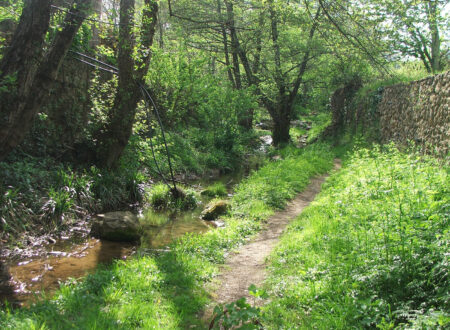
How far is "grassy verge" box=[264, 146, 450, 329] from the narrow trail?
0.28 meters

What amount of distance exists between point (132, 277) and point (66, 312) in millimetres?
907

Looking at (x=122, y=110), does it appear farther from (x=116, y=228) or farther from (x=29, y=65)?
(x=116, y=228)

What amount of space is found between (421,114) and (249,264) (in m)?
7.32

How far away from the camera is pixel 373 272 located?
323 centimetres

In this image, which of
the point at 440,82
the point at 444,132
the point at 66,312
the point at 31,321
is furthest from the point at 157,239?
the point at 440,82

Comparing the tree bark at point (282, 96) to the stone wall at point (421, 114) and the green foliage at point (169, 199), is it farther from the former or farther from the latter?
the green foliage at point (169, 199)

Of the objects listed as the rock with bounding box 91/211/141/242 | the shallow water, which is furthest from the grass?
the rock with bounding box 91/211/141/242

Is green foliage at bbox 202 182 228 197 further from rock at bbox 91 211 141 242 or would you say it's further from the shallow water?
rock at bbox 91 211 141 242

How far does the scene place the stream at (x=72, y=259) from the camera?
430 cm

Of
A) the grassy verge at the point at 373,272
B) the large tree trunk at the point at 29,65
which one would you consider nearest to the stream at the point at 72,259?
the large tree trunk at the point at 29,65

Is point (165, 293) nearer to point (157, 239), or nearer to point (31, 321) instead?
point (31, 321)

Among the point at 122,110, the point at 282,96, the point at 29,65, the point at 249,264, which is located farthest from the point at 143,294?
the point at 282,96

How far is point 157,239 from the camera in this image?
6.54m

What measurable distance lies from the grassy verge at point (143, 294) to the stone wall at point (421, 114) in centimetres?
511
